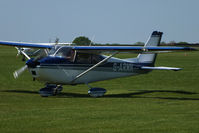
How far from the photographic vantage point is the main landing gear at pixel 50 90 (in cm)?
1585

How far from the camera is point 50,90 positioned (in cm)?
1605

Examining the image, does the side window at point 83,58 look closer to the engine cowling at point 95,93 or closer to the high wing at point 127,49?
the high wing at point 127,49

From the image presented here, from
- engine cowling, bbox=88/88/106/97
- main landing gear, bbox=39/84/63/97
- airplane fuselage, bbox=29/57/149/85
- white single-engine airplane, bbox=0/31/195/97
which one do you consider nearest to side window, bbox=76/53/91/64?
white single-engine airplane, bbox=0/31/195/97

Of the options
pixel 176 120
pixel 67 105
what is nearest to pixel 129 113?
pixel 176 120

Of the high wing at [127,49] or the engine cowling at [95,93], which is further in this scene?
the engine cowling at [95,93]

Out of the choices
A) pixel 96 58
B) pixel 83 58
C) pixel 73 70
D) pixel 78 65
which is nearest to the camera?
pixel 73 70

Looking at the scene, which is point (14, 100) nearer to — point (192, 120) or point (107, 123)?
point (107, 123)

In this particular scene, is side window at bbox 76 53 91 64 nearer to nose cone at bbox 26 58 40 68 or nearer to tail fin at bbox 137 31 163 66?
nose cone at bbox 26 58 40 68

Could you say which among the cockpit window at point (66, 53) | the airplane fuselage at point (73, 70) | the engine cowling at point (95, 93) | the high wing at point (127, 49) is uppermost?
the high wing at point (127, 49)

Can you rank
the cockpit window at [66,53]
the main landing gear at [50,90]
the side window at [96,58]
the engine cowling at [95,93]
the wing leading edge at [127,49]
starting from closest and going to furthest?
the wing leading edge at [127,49] → the cockpit window at [66,53] → the engine cowling at [95,93] → the main landing gear at [50,90] → the side window at [96,58]

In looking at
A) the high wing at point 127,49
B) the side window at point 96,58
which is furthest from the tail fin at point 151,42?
the high wing at point 127,49

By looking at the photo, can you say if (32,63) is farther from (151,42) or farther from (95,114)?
(151,42)

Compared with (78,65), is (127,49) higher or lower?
higher

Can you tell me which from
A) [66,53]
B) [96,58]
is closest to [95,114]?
[66,53]
